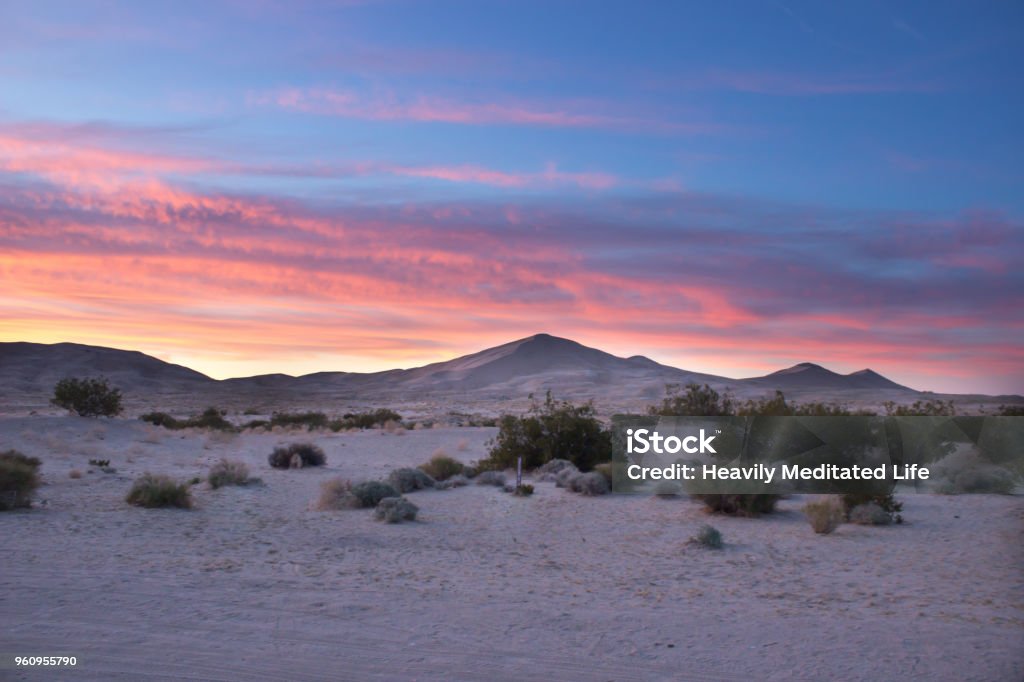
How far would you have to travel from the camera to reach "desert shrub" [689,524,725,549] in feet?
47.0

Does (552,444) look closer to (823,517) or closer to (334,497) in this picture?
(334,497)

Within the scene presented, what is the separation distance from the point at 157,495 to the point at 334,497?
365 cm

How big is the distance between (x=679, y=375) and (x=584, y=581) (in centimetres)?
16215

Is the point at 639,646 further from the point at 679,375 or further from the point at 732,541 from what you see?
the point at 679,375

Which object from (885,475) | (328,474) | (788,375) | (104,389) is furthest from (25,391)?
(788,375)

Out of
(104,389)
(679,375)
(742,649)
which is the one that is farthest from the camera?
(679,375)

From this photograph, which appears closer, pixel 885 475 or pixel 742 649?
pixel 742 649

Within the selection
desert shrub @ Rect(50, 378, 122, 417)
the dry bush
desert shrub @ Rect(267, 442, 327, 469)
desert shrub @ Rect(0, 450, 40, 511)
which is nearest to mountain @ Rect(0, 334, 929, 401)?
desert shrub @ Rect(50, 378, 122, 417)

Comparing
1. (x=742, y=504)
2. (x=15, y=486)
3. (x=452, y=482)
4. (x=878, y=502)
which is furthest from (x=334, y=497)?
(x=878, y=502)

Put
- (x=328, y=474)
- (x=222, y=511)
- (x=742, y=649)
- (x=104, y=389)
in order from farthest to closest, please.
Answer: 1. (x=104, y=389)
2. (x=328, y=474)
3. (x=222, y=511)
4. (x=742, y=649)

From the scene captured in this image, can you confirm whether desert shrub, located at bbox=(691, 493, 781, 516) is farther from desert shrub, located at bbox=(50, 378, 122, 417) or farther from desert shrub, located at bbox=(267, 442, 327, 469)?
desert shrub, located at bbox=(50, 378, 122, 417)

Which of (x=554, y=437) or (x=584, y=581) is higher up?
(x=554, y=437)

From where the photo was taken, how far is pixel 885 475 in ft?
61.4

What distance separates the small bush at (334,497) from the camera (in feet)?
59.9
